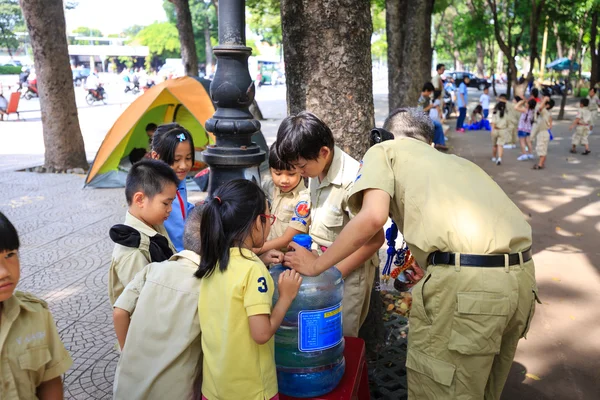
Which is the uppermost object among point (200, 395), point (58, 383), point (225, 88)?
point (225, 88)

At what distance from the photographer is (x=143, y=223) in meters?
2.78

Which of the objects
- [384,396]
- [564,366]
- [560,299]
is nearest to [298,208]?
[384,396]

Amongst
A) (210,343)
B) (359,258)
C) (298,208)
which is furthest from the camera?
(298,208)

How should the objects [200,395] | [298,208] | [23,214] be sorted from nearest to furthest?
Answer: [200,395] → [298,208] → [23,214]

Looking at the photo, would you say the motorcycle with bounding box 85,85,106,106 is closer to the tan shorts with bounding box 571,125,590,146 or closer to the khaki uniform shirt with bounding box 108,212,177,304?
the tan shorts with bounding box 571,125,590,146

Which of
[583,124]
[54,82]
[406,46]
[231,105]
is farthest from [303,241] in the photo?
[583,124]

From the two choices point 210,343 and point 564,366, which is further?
point 564,366

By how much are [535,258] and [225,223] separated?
16.1ft

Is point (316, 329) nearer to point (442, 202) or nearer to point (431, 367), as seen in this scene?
point (431, 367)

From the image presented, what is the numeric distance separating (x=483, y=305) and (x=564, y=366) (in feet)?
6.80

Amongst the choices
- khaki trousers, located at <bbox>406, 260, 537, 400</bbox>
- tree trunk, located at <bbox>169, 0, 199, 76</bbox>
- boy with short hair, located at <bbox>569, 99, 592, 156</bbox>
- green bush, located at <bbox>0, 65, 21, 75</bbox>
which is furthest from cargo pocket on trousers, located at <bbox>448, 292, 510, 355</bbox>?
green bush, located at <bbox>0, 65, 21, 75</bbox>

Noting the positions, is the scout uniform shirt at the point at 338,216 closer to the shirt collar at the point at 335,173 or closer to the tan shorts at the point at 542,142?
the shirt collar at the point at 335,173

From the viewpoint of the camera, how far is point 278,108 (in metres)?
25.8

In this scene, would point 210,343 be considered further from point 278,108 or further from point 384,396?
point 278,108
